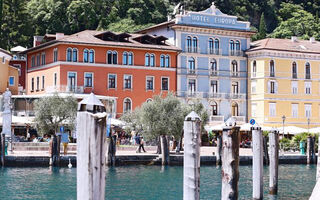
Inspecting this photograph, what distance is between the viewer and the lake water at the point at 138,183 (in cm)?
2327

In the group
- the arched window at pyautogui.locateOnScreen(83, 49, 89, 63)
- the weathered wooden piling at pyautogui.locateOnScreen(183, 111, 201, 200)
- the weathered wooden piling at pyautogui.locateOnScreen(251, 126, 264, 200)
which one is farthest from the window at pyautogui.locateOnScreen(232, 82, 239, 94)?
the weathered wooden piling at pyautogui.locateOnScreen(183, 111, 201, 200)

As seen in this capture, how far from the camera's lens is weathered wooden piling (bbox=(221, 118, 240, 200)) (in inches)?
571

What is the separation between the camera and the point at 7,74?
184 feet

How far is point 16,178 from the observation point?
27531 millimetres

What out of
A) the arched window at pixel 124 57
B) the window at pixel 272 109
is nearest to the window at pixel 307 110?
the window at pixel 272 109

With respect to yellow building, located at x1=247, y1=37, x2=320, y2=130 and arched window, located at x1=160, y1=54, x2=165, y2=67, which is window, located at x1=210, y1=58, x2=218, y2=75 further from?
arched window, located at x1=160, y1=54, x2=165, y2=67

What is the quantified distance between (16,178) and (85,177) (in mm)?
19545

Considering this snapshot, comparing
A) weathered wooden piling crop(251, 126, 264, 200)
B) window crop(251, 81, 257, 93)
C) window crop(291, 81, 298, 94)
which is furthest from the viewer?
window crop(291, 81, 298, 94)

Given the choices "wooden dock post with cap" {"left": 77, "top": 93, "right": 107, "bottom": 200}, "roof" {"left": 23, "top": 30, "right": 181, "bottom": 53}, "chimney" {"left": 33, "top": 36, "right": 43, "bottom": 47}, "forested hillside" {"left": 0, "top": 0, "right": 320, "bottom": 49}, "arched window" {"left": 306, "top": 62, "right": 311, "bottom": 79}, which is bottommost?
"wooden dock post with cap" {"left": 77, "top": 93, "right": 107, "bottom": 200}

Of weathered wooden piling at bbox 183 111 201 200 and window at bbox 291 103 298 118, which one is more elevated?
window at bbox 291 103 298 118

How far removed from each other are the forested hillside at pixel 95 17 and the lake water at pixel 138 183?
42208 mm

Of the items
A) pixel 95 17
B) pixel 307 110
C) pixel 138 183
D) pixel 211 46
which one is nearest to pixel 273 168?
pixel 138 183

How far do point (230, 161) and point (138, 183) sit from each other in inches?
508

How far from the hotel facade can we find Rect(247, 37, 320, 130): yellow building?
1.22m
